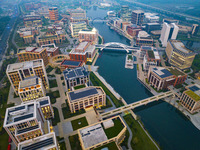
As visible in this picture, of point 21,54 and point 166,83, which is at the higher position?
point 21,54

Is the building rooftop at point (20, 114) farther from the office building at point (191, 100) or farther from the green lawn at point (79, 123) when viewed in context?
the office building at point (191, 100)

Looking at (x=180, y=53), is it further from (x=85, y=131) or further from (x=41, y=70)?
(x=41, y=70)

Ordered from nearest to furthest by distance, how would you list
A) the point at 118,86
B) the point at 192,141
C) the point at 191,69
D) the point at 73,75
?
the point at 192,141, the point at 73,75, the point at 118,86, the point at 191,69

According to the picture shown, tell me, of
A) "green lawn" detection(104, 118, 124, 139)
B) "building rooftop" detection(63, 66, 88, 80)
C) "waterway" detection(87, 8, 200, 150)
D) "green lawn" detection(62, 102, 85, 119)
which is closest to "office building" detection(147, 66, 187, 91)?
"waterway" detection(87, 8, 200, 150)

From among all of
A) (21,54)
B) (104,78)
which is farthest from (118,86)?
(21,54)

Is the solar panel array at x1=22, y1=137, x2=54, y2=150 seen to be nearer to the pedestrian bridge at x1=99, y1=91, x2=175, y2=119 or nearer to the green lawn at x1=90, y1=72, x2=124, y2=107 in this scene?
the pedestrian bridge at x1=99, y1=91, x2=175, y2=119

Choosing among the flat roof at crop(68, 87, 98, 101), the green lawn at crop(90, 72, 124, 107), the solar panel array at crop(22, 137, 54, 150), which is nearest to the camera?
the solar panel array at crop(22, 137, 54, 150)

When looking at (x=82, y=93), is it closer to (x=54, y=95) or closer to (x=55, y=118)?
(x=55, y=118)
